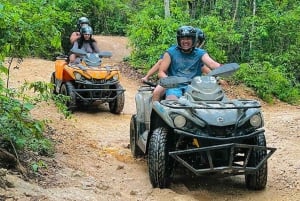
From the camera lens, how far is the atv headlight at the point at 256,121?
524cm

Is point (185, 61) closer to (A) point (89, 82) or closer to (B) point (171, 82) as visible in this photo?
(B) point (171, 82)

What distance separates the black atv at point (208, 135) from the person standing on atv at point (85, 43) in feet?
17.5

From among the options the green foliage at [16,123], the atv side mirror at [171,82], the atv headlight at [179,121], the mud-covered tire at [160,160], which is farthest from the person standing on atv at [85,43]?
the atv headlight at [179,121]

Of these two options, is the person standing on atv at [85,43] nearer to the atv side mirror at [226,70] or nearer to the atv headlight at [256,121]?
the atv side mirror at [226,70]

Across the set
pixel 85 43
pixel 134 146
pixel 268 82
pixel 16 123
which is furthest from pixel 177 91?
pixel 268 82

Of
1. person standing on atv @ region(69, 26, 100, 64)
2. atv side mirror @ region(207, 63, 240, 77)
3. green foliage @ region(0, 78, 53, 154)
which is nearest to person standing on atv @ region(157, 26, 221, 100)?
atv side mirror @ region(207, 63, 240, 77)

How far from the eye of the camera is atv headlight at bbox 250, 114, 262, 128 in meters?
5.24

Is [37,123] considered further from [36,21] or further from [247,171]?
[247,171]

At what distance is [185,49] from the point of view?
6316 millimetres

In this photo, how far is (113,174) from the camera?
6.17m

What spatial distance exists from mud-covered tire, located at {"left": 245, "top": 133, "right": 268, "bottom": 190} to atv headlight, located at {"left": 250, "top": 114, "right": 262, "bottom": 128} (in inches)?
9.0

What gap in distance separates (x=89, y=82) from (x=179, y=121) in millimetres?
5044

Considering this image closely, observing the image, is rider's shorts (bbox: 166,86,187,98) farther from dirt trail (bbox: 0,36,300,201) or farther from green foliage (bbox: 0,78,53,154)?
green foliage (bbox: 0,78,53,154)

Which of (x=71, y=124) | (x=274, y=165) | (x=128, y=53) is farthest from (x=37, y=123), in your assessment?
(x=128, y=53)
